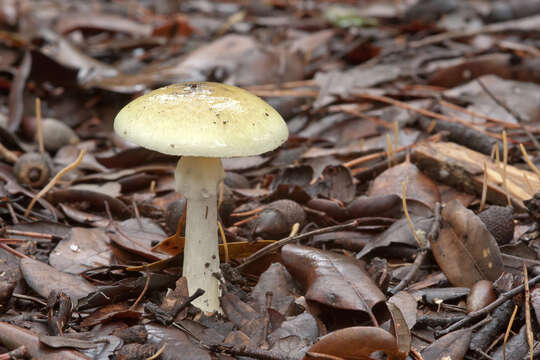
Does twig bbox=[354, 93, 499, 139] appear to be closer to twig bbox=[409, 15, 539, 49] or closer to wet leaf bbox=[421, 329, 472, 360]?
twig bbox=[409, 15, 539, 49]

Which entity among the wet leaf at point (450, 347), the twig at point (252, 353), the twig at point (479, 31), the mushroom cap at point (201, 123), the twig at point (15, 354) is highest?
the mushroom cap at point (201, 123)

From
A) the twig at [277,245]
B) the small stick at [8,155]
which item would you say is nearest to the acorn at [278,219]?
the twig at [277,245]

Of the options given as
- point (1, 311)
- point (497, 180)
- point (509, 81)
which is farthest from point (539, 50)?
point (1, 311)

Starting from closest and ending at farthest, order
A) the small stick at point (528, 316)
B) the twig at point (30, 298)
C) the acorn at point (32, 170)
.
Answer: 1. the small stick at point (528, 316)
2. the twig at point (30, 298)
3. the acorn at point (32, 170)

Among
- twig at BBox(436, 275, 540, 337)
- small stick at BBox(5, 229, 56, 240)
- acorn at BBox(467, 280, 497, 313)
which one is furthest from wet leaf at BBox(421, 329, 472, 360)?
small stick at BBox(5, 229, 56, 240)

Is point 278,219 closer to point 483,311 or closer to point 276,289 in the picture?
point 276,289

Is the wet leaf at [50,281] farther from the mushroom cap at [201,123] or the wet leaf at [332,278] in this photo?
the wet leaf at [332,278]
